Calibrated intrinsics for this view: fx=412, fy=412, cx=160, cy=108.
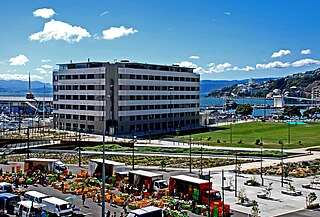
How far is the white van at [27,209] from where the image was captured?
92.3ft

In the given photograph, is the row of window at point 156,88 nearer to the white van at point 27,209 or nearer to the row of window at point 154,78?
the row of window at point 154,78

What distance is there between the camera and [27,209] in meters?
28.4

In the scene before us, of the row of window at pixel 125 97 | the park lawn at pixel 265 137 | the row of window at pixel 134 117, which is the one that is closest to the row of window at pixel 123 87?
the row of window at pixel 125 97

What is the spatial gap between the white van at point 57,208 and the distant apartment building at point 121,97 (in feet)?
183

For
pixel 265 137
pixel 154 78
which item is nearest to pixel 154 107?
pixel 154 78

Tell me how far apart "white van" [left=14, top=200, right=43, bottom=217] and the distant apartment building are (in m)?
55.5

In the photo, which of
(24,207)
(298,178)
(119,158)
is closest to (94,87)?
(119,158)

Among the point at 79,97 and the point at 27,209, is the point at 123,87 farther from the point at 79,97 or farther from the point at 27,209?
the point at 27,209

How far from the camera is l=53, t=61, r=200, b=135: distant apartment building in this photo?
91000mm

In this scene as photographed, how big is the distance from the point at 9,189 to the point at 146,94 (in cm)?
6522

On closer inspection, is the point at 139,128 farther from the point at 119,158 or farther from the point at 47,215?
the point at 47,215

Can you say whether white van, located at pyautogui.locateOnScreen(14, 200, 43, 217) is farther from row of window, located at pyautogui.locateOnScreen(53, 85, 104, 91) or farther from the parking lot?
row of window, located at pyautogui.locateOnScreen(53, 85, 104, 91)

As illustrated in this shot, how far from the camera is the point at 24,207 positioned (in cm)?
2864

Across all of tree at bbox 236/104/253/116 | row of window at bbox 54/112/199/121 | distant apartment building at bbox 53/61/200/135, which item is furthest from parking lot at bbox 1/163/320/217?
tree at bbox 236/104/253/116
